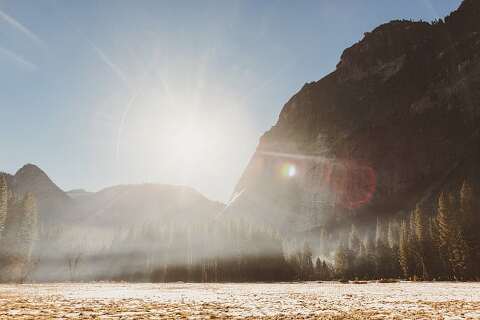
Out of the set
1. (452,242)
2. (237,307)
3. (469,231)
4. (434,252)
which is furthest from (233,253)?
(237,307)

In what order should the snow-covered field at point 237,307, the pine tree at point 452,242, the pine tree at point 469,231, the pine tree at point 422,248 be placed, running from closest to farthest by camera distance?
the snow-covered field at point 237,307 → the pine tree at point 469,231 → the pine tree at point 452,242 → the pine tree at point 422,248

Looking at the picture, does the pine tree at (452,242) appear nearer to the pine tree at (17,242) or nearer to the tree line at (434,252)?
the tree line at (434,252)

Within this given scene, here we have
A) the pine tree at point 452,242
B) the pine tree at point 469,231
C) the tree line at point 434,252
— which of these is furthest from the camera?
→ the tree line at point 434,252

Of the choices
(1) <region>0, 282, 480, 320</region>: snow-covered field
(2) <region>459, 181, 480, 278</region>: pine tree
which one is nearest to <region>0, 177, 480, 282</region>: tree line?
(2) <region>459, 181, 480, 278</region>: pine tree

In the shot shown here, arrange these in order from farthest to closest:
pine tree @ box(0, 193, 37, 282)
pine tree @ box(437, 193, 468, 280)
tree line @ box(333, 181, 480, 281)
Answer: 1. pine tree @ box(0, 193, 37, 282)
2. tree line @ box(333, 181, 480, 281)
3. pine tree @ box(437, 193, 468, 280)

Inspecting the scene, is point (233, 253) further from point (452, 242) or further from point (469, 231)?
point (469, 231)

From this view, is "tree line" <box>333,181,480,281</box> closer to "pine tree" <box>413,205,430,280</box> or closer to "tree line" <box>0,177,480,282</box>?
A: "pine tree" <box>413,205,430,280</box>

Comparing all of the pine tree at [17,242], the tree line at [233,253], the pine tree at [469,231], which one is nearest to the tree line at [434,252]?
the pine tree at [469,231]

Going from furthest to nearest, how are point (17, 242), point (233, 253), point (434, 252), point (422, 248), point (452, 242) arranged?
point (233, 253) → point (422, 248) → point (434, 252) → point (17, 242) → point (452, 242)

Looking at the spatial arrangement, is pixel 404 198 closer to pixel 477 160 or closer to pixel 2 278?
pixel 477 160

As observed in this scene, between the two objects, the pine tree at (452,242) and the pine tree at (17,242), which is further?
the pine tree at (17,242)

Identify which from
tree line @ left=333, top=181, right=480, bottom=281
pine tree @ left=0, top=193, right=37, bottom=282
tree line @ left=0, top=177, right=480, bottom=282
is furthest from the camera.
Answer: pine tree @ left=0, top=193, right=37, bottom=282

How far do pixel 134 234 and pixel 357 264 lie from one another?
98.7m

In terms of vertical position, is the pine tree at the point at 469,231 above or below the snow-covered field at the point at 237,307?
above
